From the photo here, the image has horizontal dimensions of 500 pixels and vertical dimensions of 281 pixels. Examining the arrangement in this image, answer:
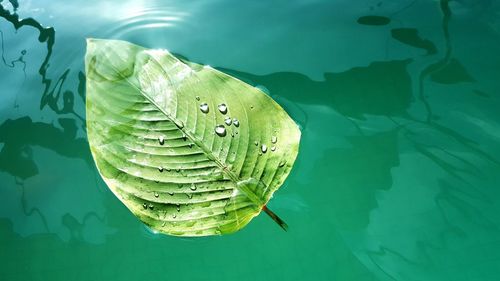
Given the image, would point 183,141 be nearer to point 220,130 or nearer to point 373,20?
point 220,130

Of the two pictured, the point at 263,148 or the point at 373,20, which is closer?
the point at 263,148

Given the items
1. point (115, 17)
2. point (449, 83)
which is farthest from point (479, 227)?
point (115, 17)

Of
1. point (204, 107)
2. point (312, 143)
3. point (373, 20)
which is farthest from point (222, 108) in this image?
point (373, 20)

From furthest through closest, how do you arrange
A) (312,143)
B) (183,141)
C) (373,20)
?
(373,20) → (312,143) → (183,141)

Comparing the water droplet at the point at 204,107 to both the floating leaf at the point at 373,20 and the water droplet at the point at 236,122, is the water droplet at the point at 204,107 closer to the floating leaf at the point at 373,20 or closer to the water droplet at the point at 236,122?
the water droplet at the point at 236,122

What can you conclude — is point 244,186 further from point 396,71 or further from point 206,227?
point 396,71

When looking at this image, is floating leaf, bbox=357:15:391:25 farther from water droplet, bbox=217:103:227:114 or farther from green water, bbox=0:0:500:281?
water droplet, bbox=217:103:227:114
